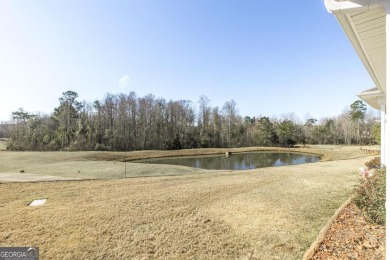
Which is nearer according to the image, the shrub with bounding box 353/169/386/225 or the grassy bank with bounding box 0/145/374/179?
the shrub with bounding box 353/169/386/225

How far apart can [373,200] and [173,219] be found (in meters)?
3.89

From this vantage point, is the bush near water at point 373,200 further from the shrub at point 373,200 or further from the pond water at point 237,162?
the pond water at point 237,162

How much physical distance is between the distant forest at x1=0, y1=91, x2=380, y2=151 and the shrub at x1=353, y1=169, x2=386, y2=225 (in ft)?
102

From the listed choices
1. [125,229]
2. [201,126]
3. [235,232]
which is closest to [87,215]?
[125,229]

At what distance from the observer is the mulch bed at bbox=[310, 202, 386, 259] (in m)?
3.00

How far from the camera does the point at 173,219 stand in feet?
15.9

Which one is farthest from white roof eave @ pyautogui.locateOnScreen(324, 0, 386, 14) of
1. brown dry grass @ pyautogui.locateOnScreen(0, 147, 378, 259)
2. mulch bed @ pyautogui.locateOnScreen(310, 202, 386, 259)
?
brown dry grass @ pyautogui.locateOnScreen(0, 147, 378, 259)

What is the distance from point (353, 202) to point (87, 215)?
6.10m

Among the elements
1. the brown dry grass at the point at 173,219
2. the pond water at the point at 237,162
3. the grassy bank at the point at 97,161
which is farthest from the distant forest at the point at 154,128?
the brown dry grass at the point at 173,219

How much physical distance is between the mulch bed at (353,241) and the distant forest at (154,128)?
31196 millimetres

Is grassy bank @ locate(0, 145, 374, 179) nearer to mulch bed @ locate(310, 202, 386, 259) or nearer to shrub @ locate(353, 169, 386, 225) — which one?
shrub @ locate(353, 169, 386, 225)

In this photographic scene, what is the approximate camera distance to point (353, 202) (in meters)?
5.09

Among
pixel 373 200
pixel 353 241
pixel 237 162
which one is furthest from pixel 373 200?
pixel 237 162

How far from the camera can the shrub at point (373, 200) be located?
3787mm
